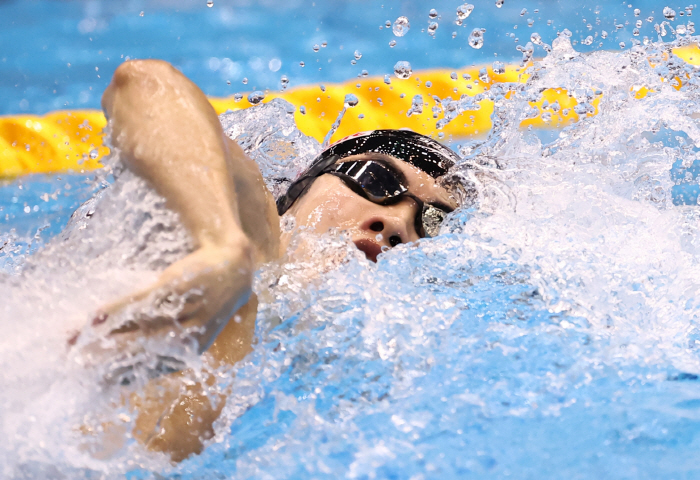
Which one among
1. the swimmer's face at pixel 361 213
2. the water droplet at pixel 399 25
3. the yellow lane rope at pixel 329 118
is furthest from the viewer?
the yellow lane rope at pixel 329 118

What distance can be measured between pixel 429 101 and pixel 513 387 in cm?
292

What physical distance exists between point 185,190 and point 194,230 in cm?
5

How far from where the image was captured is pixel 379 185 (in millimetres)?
1143

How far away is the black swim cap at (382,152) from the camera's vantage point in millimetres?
1224

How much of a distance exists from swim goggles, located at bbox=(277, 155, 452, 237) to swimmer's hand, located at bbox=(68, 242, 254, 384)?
519mm

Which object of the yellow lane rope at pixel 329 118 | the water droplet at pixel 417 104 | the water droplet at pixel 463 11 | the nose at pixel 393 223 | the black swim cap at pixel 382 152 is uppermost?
the yellow lane rope at pixel 329 118

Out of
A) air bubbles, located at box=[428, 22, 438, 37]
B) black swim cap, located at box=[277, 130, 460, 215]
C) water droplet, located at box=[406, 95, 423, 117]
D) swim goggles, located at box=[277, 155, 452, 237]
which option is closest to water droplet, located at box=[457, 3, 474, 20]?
air bubbles, located at box=[428, 22, 438, 37]

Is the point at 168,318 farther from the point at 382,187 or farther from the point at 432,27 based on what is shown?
the point at 432,27

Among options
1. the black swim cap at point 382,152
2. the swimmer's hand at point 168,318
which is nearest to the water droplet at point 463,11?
the black swim cap at point 382,152

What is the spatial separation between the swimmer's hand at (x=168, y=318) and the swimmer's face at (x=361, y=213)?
450 mm

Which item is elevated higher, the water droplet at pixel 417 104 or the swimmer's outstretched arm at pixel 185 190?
the water droplet at pixel 417 104

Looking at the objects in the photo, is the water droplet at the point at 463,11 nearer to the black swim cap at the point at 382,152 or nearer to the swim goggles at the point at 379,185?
the black swim cap at the point at 382,152

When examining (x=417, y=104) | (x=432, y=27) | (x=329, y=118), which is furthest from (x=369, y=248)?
(x=432, y=27)

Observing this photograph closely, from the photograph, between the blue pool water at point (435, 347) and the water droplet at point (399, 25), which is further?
the water droplet at point (399, 25)
